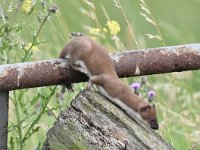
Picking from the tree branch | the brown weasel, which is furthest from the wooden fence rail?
the brown weasel

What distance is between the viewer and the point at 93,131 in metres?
3.35

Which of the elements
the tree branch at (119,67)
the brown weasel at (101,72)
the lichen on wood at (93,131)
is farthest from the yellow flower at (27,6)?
the lichen on wood at (93,131)

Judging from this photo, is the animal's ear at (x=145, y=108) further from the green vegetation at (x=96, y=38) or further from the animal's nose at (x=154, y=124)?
the green vegetation at (x=96, y=38)

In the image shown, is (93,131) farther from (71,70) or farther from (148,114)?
(148,114)

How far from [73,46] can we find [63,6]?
229 inches

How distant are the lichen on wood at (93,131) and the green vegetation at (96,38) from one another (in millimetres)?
804

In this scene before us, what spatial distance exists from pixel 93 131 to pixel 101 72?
90 cm

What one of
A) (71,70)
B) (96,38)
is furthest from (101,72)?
(96,38)

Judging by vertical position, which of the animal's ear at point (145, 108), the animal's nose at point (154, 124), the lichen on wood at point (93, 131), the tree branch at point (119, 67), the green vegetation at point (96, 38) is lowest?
the lichen on wood at point (93, 131)

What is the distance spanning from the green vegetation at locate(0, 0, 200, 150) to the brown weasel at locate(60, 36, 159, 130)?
188 millimetres

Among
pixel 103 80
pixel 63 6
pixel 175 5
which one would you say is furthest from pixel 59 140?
pixel 175 5

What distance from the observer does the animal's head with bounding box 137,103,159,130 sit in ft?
14.3

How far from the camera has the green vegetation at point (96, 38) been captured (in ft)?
14.2

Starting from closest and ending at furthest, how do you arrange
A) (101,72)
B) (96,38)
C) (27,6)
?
(101,72) < (27,6) < (96,38)
